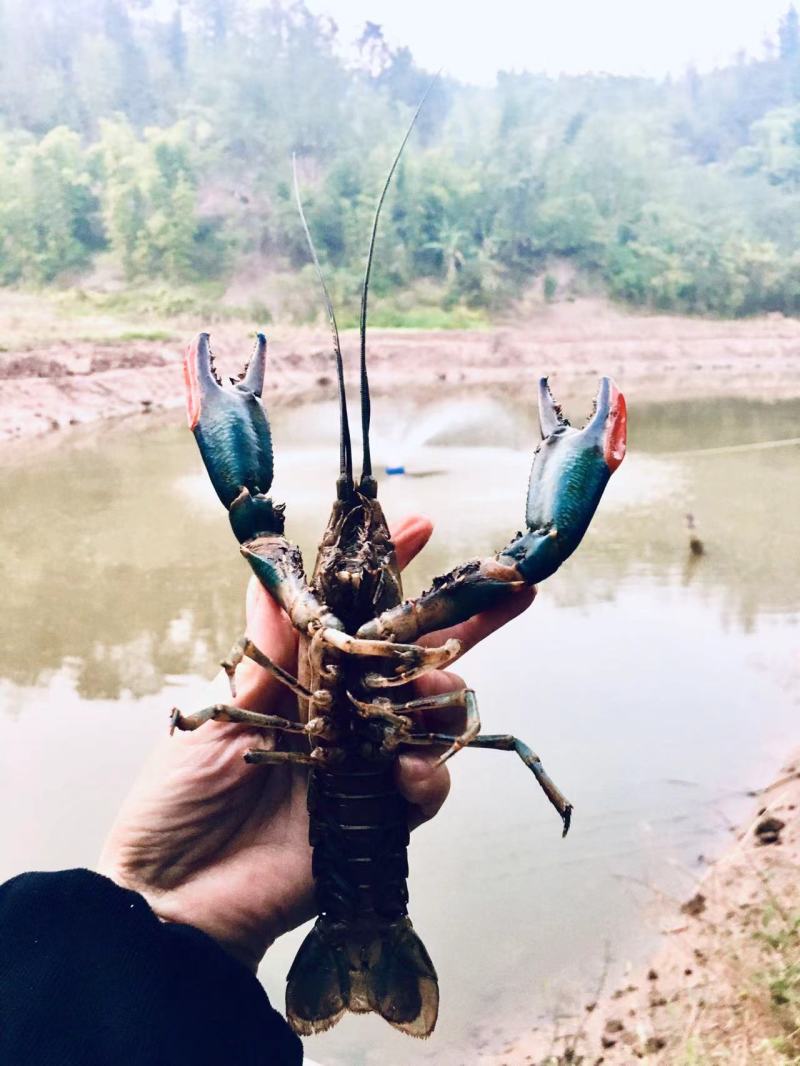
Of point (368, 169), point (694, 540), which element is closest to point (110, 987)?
point (694, 540)

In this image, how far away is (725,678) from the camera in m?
5.54

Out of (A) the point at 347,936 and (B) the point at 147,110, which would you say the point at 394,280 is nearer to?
(B) the point at 147,110

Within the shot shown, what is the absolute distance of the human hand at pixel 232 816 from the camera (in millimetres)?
1917

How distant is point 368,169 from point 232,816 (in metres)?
23.6

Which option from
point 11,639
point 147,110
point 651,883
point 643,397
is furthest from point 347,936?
point 147,110

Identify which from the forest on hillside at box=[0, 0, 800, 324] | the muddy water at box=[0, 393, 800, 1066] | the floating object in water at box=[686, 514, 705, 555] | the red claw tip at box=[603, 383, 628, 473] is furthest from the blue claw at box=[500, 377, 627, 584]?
the forest on hillside at box=[0, 0, 800, 324]

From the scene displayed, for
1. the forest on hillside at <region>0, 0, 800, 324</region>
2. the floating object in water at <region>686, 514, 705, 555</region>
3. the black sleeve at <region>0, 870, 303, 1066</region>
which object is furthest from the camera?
the forest on hillside at <region>0, 0, 800, 324</region>

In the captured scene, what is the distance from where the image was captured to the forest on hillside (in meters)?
21.5

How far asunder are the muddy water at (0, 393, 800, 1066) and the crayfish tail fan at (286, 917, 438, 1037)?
0.98 metres

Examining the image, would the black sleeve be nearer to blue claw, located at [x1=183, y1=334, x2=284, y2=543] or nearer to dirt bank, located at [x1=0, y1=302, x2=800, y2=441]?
blue claw, located at [x1=183, y1=334, x2=284, y2=543]

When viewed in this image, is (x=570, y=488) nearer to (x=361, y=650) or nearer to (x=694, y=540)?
(x=361, y=650)

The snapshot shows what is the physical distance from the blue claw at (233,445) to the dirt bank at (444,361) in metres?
11.6

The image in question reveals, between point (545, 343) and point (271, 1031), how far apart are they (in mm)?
20012

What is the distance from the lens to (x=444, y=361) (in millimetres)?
18922
